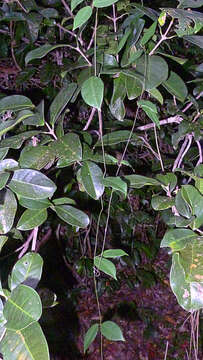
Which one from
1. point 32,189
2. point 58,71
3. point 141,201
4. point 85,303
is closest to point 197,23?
point 32,189

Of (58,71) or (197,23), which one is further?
(58,71)

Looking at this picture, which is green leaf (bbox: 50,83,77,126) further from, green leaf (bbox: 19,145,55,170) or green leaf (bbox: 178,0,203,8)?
green leaf (bbox: 178,0,203,8)

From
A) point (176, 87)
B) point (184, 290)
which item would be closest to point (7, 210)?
point (184, 290)

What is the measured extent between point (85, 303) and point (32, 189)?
5.32ft

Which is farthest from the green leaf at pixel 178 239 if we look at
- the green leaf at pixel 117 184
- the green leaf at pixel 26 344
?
the green leaf at pixel 26 344

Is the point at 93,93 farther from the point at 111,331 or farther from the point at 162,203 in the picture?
the point at 111,331

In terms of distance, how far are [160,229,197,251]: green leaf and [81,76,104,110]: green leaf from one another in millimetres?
217

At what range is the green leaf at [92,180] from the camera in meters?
0.65

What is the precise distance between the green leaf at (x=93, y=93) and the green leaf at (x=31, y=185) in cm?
13

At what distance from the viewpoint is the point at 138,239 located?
1.77m

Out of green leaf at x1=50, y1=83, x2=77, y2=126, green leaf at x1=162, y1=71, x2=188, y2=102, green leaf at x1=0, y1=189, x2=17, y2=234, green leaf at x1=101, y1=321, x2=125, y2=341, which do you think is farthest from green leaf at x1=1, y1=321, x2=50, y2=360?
green leaf at x1=162, y1=71, x2=188, y2=102

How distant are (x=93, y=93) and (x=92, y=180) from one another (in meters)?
0.14

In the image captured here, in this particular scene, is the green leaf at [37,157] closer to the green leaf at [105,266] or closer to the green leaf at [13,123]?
the green leaf at [13,123]

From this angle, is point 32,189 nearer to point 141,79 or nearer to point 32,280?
point 32,280
